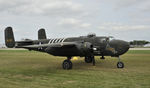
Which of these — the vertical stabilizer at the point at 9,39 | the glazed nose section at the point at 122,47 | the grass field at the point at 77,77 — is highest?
the vertical stabilizer at the point at 9,39

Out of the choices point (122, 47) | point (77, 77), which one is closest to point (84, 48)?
point (122, 47)

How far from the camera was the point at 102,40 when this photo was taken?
567 inches

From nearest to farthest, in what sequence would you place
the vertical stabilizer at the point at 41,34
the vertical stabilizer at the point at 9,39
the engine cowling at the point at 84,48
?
the engine cowling at the point at 84,48 → the vertical stabilizer at the point at 9,39 → the vertical stabilizer at the point at 41,34

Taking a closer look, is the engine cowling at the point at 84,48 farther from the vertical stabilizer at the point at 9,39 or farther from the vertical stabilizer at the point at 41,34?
the vertical stabilizer at the point at 41,34

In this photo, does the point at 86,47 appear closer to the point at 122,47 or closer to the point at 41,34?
the point at 122,47

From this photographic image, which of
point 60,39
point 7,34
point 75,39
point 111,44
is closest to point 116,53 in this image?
point 111,44

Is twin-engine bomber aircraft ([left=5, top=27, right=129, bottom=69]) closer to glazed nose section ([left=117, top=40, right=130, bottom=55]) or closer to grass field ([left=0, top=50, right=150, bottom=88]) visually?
glazed nose section ([left=117, top=40, right=130, bottom=55])

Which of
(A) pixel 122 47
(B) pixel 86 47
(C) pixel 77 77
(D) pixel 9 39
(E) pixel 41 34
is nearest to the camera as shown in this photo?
(C) pixel 77 77

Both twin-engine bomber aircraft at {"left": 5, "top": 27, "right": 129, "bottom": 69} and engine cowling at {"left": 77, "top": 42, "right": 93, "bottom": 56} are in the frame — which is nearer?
engine cowling at {"left": 77, "top": 42, "right": 93, "bottom": 56}

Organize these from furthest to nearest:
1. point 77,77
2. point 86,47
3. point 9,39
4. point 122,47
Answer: point 9,39 < point 122,47 < point 86,47 < point 77,77

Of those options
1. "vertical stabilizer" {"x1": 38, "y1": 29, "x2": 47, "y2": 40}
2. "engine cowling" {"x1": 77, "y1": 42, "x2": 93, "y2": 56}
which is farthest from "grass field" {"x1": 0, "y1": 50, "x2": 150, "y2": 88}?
"vertical stabilizer" {"x1": 38, "y1": 29, "x2": 47, "y2": 40}

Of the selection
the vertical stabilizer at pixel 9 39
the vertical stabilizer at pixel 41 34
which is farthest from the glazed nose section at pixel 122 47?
the vertical stabilizer at pixel 9 39

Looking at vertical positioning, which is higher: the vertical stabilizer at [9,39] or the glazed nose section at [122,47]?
the vertical stabilizer at [9,39]

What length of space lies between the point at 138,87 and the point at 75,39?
932cm
